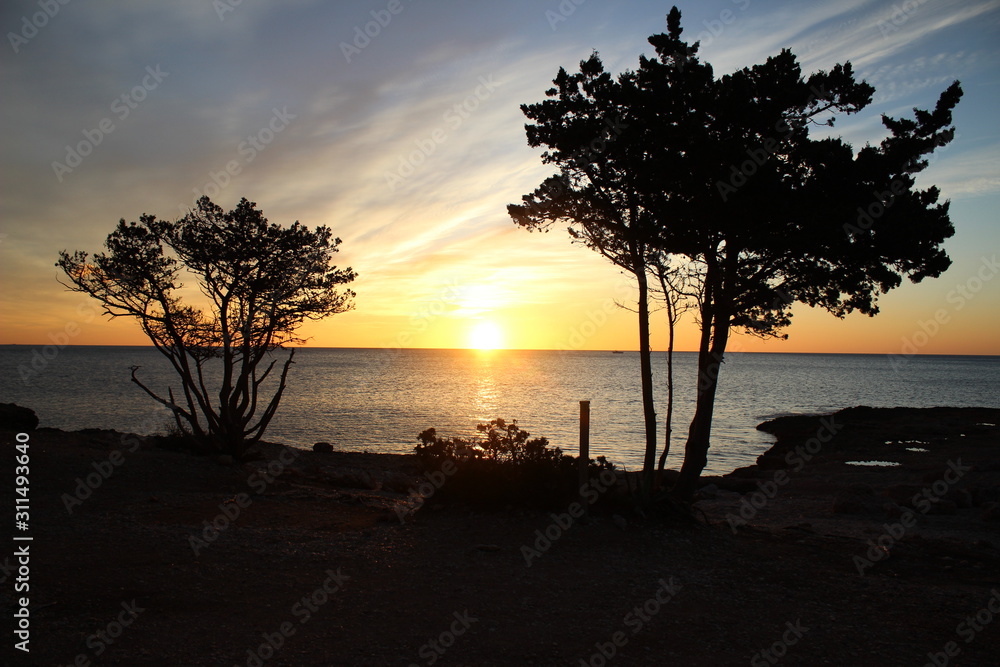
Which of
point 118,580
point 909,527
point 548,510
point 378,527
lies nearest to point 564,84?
point 548,510

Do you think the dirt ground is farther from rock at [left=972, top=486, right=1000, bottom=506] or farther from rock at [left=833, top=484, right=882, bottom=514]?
rock at [left=972, top=486, right=1000, bottom=506]

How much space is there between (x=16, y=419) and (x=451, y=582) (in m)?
18.9

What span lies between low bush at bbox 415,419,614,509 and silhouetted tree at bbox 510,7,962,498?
11.7 feet

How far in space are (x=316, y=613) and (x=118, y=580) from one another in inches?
98.5

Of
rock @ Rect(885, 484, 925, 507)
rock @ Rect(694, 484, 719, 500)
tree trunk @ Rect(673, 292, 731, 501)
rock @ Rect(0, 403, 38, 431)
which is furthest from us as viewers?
rock @ Rect(0, 403, 38, 431)

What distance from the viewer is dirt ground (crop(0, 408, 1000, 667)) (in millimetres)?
5895

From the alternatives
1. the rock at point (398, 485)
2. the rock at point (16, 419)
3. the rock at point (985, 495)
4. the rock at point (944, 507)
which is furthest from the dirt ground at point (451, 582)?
the rock at point (16, 419)

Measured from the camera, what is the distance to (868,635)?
263 inches

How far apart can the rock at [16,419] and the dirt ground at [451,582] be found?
620 cm

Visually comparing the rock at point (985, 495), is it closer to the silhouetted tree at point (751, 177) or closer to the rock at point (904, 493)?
the rock at point (904, 493)

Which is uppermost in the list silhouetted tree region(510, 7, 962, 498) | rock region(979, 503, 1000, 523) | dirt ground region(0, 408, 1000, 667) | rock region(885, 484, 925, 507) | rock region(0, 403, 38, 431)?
silhouetted tree region(510, 7, 962, 498)

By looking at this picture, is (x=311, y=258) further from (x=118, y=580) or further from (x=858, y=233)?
(x=858, y=233)

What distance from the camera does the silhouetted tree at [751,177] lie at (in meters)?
10.3

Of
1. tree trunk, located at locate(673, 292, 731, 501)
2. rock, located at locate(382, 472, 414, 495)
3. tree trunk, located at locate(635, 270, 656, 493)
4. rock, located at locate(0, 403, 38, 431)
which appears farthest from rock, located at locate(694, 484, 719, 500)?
rock, located at locate(0, 403, 38, 431)
